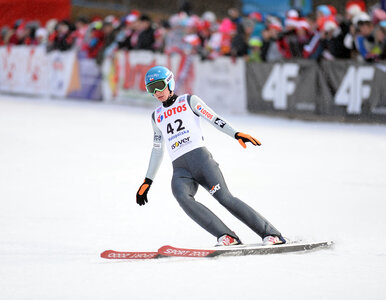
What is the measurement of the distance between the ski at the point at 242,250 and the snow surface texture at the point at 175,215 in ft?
0.22

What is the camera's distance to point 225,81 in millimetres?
17922

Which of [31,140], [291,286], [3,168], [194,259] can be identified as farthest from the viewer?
[31,140]

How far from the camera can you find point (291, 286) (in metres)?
4.63

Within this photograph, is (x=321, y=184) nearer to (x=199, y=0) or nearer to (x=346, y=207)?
(x=346, y=207)

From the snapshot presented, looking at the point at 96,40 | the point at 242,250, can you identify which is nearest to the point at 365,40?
the point at 96,40

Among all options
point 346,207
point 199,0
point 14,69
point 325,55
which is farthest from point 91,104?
point 346,207

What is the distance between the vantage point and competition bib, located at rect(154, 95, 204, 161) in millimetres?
5914

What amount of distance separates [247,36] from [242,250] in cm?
1316

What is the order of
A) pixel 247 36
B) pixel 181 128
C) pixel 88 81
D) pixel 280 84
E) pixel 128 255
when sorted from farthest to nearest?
pixel 88 81, pixel 247 36, pixel 280 84, pixel 181 128, pixel 128 255

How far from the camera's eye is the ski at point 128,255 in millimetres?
5285

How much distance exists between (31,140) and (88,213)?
6217 millimetres

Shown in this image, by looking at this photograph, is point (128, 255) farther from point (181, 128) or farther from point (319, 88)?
point (319, 88)

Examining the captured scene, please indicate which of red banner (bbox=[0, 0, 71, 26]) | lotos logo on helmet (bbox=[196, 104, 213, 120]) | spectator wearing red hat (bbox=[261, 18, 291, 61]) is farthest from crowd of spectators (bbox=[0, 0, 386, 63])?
lotos logo on helmet (bbox=[196, 104, 213, 120])

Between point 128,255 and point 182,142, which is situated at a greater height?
point 182,142
